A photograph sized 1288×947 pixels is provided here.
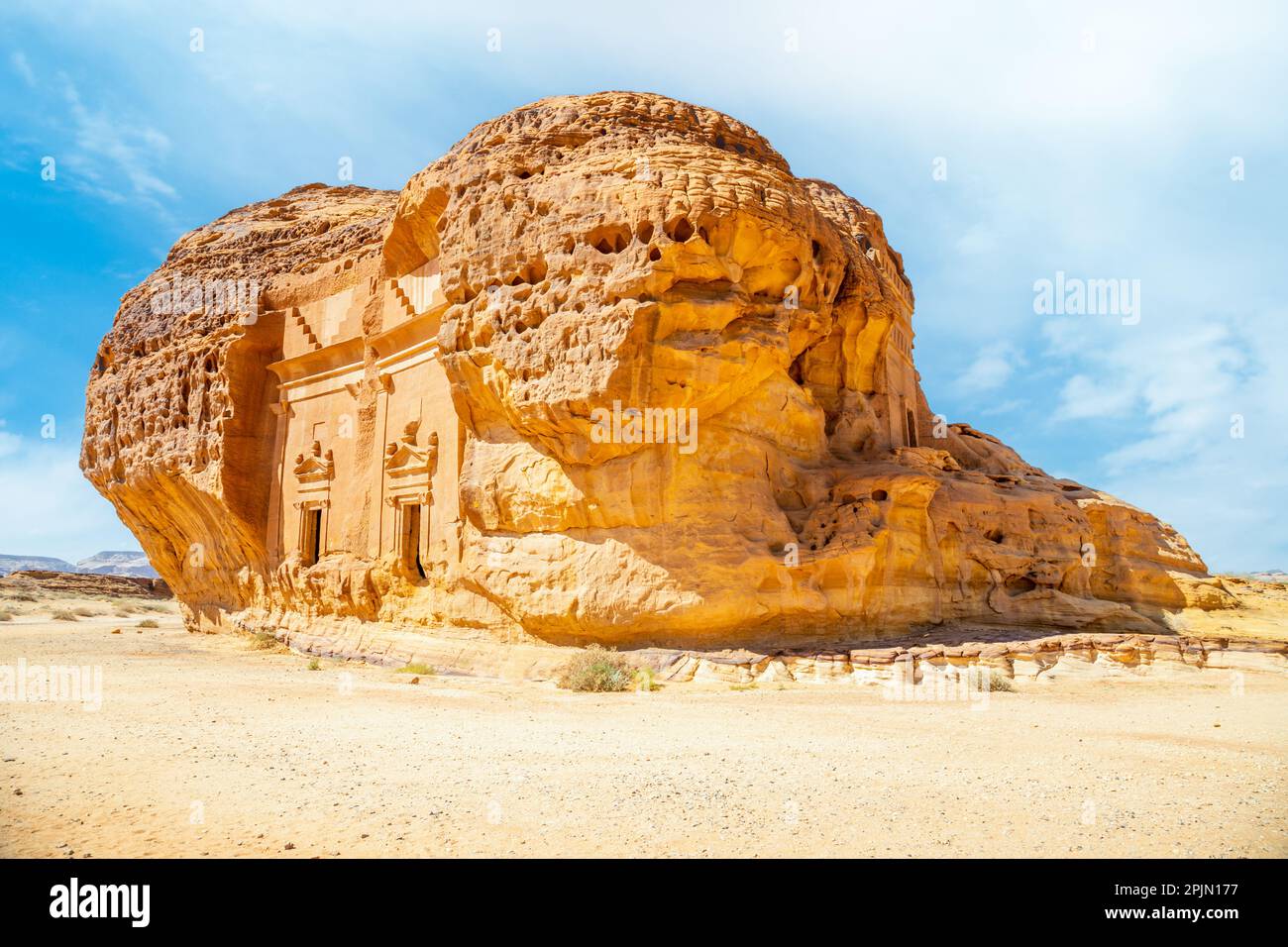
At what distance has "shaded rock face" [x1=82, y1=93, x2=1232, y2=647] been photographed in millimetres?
12305

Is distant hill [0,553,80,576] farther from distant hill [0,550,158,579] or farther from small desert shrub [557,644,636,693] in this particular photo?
small desert shrub [557,644,636,693]

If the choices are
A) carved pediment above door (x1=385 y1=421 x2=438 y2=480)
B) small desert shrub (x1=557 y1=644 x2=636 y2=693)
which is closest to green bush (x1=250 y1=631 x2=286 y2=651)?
carved pediment above door (x1=385 y1=421 x2=438 y2=480)

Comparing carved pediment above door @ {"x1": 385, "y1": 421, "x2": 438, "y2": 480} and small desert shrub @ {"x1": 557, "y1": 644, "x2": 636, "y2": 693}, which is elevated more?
carved pediment above door @ {"x1": 385, "y1": 421, "x2": 438, "y2": 480}

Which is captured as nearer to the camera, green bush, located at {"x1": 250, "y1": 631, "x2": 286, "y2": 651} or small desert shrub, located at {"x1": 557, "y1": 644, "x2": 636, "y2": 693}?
small desert shrub, located at {"x1": 557, "y1": 644, "x2": 636, "y2": 693}

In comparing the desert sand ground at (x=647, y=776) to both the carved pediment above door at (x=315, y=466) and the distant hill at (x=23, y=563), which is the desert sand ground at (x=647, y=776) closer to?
the carved pediment above door at (x=315, y=466)

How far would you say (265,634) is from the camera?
1859 centimetres

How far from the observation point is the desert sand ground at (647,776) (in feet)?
13.4

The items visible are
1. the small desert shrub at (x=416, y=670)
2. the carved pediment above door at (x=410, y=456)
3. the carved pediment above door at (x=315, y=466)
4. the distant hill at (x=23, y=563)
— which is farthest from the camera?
the distant hill at (x=23, y=563)

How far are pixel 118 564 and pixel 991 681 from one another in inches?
7544

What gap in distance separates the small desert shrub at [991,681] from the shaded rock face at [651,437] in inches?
80.9

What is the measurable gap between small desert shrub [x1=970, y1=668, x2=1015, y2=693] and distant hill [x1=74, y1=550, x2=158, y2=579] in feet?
550

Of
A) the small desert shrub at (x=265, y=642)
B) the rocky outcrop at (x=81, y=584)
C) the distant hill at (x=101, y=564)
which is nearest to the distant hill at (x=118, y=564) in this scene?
the distant hill at (x=101, y=564)
